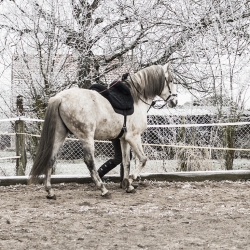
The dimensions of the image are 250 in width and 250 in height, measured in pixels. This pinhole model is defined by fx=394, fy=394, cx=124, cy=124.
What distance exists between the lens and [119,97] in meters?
5.51

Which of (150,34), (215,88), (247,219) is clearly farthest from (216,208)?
(150,34)

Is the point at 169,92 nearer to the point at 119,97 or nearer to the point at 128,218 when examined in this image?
the point at 119,97

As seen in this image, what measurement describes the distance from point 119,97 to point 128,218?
204cm

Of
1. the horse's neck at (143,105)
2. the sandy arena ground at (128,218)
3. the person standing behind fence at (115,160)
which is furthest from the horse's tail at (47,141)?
the horse's neck at (143,105)

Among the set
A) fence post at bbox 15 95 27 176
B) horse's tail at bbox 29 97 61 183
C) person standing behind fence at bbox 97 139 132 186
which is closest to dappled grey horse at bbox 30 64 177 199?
horse's tail at bbox 29 97 61 183

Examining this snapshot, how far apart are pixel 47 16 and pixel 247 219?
20.1ft

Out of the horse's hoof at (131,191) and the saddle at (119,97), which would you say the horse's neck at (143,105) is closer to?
the saddle at (119,97)

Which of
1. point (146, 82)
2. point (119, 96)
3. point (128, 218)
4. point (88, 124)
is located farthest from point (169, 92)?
point (128, 218)

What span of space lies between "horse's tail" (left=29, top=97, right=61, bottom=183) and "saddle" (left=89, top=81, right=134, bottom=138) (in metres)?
0.72

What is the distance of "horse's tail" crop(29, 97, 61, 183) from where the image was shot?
199 inches

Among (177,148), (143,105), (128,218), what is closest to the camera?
(128,218)

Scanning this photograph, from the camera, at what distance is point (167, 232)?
3.39m

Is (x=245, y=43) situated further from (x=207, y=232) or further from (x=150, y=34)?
(x=207, y=232)

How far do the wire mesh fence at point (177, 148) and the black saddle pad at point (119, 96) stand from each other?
186 cm
